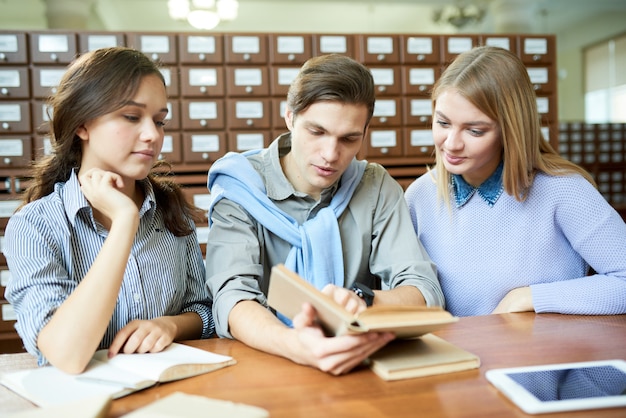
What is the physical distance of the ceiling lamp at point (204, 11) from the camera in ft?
18.5

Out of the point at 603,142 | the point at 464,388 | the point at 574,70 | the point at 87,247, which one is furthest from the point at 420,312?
the point at 574,70

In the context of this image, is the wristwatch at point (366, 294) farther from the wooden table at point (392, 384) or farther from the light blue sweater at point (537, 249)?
the light blue sweater at point (537, 249)

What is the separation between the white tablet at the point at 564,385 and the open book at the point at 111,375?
48cm

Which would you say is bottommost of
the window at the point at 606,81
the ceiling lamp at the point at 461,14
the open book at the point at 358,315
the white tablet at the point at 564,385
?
the white tablet at the point at 564,385

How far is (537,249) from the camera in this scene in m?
1.53

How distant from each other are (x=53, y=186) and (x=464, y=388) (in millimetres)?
984

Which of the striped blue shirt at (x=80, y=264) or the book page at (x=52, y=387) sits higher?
the striped blue shirt at (x=80, y=264)

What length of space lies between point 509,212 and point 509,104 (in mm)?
299

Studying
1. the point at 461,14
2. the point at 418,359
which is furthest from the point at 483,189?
the point at 461,14

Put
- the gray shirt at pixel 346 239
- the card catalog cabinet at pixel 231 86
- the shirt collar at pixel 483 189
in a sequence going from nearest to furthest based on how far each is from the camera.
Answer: the gray shirt at pixel 346 239 → the shirt collar at pixel 483 189 → the card catalog cabinet at pixel 231 86

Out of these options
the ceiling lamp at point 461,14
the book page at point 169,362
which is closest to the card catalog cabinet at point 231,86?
the book page at point 169,362

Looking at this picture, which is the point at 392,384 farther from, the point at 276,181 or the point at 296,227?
the point at 276,181

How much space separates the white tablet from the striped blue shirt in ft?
2.42

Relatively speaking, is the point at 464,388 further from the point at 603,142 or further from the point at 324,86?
the point at 603,142
